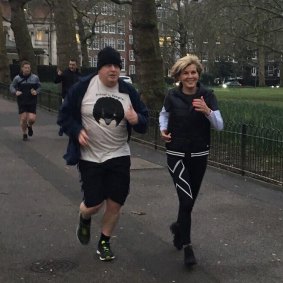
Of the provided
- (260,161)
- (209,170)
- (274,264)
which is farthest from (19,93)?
(274,264)

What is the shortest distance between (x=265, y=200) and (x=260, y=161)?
1.79 metres

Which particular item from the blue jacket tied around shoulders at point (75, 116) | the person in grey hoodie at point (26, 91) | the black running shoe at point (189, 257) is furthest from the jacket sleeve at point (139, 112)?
the person in grey hoodie at point (26, 91)

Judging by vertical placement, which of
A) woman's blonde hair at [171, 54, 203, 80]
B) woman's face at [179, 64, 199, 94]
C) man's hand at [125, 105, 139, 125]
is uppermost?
woman's blonde hair at [171, 54, 203, 80]

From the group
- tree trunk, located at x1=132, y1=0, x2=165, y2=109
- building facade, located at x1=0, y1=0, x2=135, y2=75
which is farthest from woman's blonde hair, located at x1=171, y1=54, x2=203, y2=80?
building facade, located at x1=0, y1=0, x2=135, y2=75

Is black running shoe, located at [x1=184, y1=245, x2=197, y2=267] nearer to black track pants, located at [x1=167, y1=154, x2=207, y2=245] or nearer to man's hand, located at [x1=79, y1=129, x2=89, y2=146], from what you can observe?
black track pants, located at [x1=167, y1=154, x2=207, y2=245]

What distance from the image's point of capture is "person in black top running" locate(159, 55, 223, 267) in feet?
17.3

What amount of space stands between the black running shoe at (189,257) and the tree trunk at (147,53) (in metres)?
11.1

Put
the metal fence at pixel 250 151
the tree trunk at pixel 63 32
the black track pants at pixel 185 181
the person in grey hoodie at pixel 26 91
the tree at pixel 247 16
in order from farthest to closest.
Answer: the tree at pixel 247 16 < the tree trunk at pixel 63 32 < the person in grey hoodie at pixel 26 91 < the metal fence at pixel 250 151 < the black track pants at pixel 185 181

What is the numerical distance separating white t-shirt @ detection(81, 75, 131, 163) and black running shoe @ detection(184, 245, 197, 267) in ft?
3.32

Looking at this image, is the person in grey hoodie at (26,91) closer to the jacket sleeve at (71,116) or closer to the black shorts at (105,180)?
the jacket sleeve at (71,116)

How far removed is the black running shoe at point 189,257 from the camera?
520 cm

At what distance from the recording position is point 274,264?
5.36 meters

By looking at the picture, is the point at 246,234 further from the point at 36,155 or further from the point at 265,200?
the point at 36,155

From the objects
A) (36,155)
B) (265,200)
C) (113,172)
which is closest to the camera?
(113,172)
